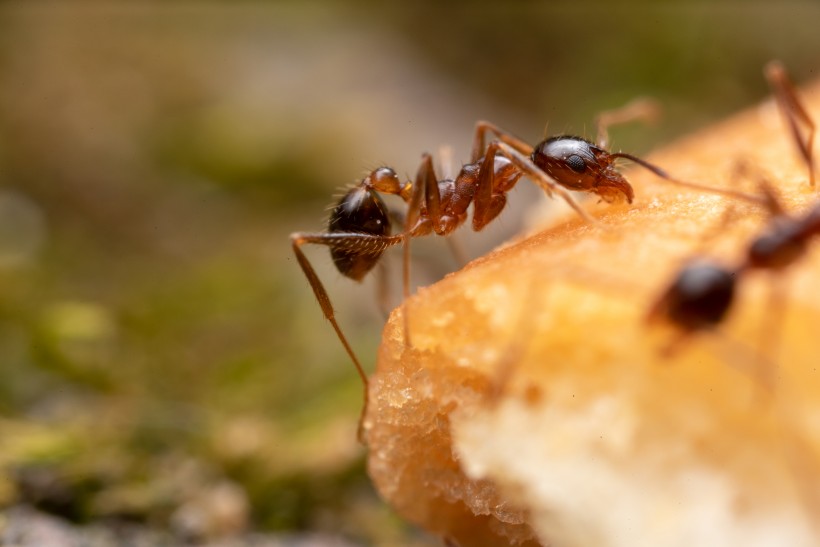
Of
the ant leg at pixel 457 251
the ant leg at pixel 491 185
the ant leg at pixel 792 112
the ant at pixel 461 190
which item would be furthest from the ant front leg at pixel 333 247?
the ant leg at pixel 792 112

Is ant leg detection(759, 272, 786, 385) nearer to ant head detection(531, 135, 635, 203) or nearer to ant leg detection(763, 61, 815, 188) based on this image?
ant leg detection(763, 61, 815, 188)

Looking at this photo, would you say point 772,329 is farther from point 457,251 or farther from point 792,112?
point 457,251

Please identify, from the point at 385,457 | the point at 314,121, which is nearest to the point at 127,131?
the point at 314,121

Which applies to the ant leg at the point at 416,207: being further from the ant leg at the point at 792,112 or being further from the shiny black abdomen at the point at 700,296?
the ant leg at the point at 792,112

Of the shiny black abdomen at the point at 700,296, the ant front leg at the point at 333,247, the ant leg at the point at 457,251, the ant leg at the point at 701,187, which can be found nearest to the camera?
the shiny black abdomen at the point at 700,296

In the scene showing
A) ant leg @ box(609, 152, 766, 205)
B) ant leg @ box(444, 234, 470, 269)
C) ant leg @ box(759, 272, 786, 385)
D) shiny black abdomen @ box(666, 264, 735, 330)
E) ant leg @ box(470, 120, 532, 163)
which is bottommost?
ant leg @ box(759, 272, 786, 385)

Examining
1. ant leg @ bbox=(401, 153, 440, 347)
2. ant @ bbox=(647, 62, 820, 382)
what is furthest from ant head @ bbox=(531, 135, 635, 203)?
ant @ bbox=(647, 62, 820, 382)

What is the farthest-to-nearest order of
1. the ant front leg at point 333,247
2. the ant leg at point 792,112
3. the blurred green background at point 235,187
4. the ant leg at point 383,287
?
the ant leg at point 383,287, the blurred green background at point 235,187, the ant front leg at point 333,247, the ant leg at point 792,112
